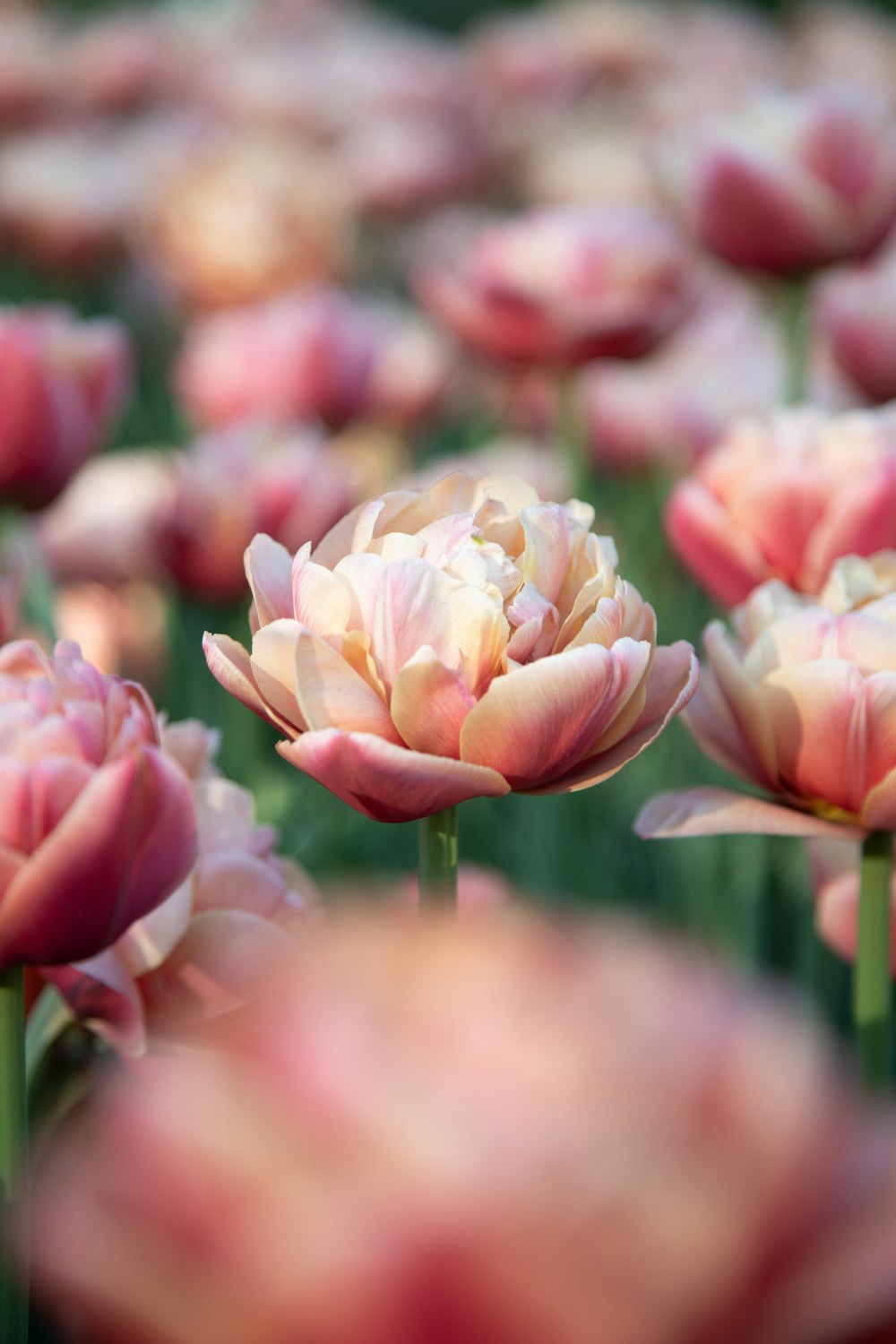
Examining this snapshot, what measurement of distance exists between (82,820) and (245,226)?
5.31ft

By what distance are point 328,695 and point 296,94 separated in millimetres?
2530

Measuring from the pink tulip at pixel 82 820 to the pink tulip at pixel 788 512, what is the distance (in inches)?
15.2

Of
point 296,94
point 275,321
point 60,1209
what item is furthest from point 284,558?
point 296,94

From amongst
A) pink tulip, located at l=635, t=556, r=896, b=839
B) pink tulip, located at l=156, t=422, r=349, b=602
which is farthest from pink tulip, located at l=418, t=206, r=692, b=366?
pink tulip, located at l=635, t=556, r=896, b=839

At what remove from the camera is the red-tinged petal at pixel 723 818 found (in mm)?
569

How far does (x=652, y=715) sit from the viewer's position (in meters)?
0.52

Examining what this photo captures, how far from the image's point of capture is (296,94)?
2766mm

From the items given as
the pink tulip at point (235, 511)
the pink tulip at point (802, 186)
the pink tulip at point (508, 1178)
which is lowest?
the pink tulip at point (235, 511)

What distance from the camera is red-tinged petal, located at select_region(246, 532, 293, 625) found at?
51 centimetres

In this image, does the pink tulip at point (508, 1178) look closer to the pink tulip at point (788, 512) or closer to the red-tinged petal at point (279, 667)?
the red-tinged petal at point (279, 667)

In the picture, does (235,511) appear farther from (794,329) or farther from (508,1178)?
(508,1178)

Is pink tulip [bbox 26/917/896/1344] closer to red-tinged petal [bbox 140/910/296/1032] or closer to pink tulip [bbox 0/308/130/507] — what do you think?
red-tinged petal [bbox 140/910/296/1032]

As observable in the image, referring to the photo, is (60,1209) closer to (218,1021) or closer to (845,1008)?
(218,1021)

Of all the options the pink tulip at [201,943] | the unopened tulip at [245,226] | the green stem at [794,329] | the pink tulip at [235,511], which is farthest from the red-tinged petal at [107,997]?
the unopened tulip at [245,226]
